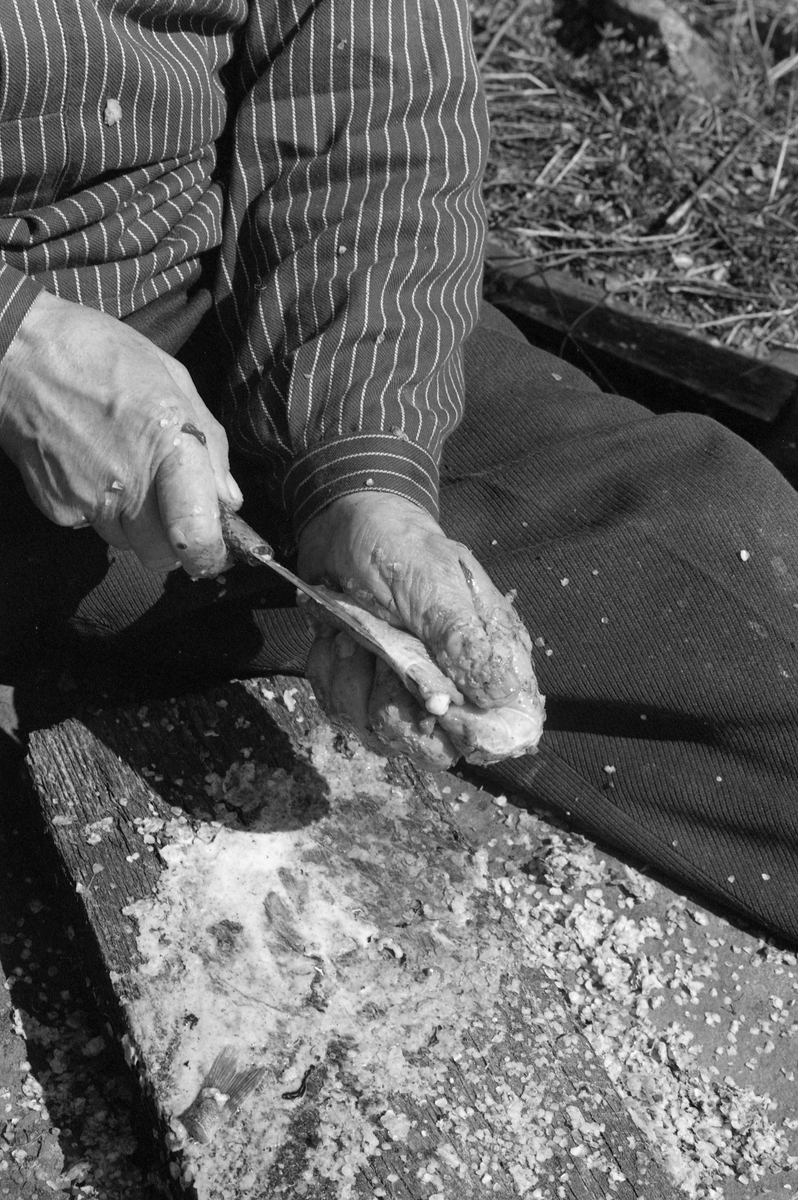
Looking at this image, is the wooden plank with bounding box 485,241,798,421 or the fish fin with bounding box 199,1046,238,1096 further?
the wooden plank with bounding box 485,241,798,421

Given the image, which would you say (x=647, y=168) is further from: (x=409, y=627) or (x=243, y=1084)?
(x=243, y=1084)

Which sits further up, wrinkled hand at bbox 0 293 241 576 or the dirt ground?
wrinkled hand at bbox 0 293 241 576

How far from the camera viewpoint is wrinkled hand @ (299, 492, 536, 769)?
47.1 inches

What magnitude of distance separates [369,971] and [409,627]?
0.42 m

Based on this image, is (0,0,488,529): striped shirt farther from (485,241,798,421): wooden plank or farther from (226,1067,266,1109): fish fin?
(485,241,798,421): wooden plank

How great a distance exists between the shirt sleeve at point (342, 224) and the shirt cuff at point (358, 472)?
0.01 meters

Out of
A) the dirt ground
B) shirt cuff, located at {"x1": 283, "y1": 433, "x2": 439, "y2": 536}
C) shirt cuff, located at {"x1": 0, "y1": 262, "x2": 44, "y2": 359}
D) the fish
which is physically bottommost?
the dirt ground

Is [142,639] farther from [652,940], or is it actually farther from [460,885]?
[652,940]

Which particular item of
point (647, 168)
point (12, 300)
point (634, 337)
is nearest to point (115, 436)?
point (12, 300)

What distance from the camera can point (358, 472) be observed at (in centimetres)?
136

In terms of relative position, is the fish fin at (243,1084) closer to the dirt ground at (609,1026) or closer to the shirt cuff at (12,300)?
the dirt ground at (609,1026)

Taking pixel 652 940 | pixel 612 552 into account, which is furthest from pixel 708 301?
pixel 652 940

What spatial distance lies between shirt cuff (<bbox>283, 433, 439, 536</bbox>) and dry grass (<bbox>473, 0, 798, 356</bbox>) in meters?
1.33

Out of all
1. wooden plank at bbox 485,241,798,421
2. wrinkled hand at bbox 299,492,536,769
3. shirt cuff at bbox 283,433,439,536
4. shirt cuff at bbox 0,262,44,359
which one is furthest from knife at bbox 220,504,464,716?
wooden plank at bbox 485,241,798,421
